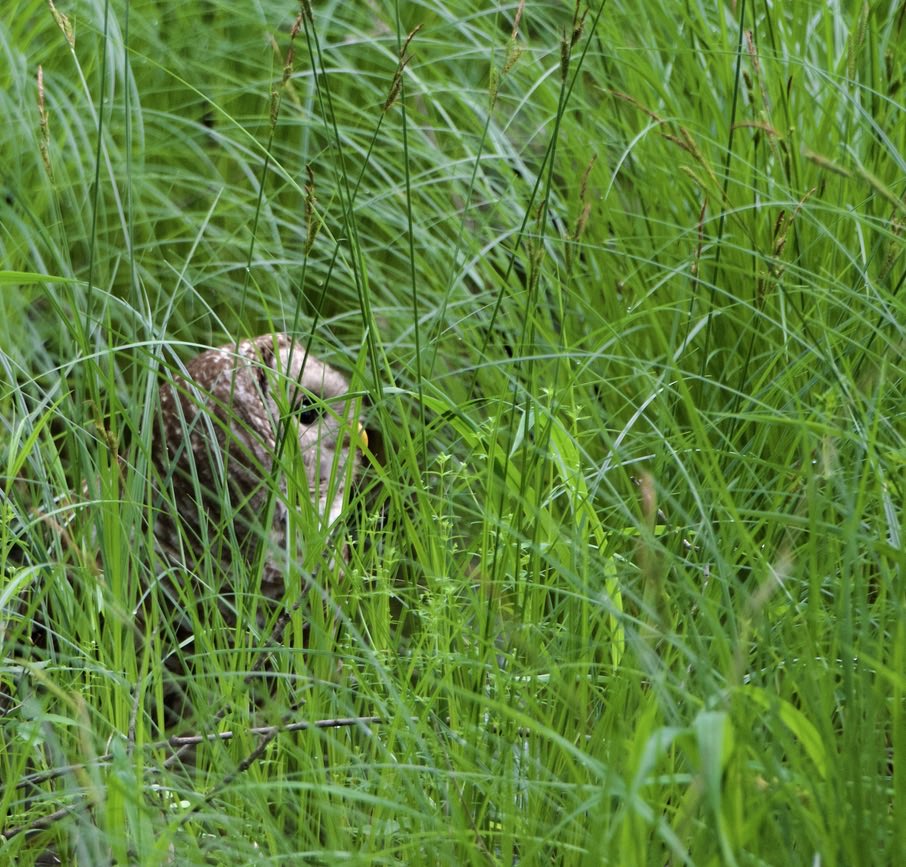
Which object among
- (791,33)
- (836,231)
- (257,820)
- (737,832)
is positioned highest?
(791,33)

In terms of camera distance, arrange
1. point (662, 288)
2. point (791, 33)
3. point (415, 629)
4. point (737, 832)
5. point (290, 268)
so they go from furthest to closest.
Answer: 1. point (290, 268)
2. point (791, 33)
3. point (662, 288)
4. point (415, 629)
5. point (737, 832)

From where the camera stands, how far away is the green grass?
1156mm

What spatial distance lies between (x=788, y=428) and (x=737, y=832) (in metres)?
0.87

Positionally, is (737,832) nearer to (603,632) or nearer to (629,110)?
(603,632)

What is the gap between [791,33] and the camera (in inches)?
97.0

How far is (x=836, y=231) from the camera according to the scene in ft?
6.82

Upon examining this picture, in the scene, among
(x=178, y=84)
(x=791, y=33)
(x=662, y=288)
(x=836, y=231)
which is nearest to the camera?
(x=836, y=231)

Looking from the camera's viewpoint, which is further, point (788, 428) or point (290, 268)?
point (290, 268)

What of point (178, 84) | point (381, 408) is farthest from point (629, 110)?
point (381, 408)

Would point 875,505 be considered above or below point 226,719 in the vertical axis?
above

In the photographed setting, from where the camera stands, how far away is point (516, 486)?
1659mm

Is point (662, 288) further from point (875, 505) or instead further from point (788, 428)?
point (875, 505)

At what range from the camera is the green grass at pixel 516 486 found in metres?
1.16

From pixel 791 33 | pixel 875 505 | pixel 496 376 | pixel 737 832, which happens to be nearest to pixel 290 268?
→ pixel 496 376
